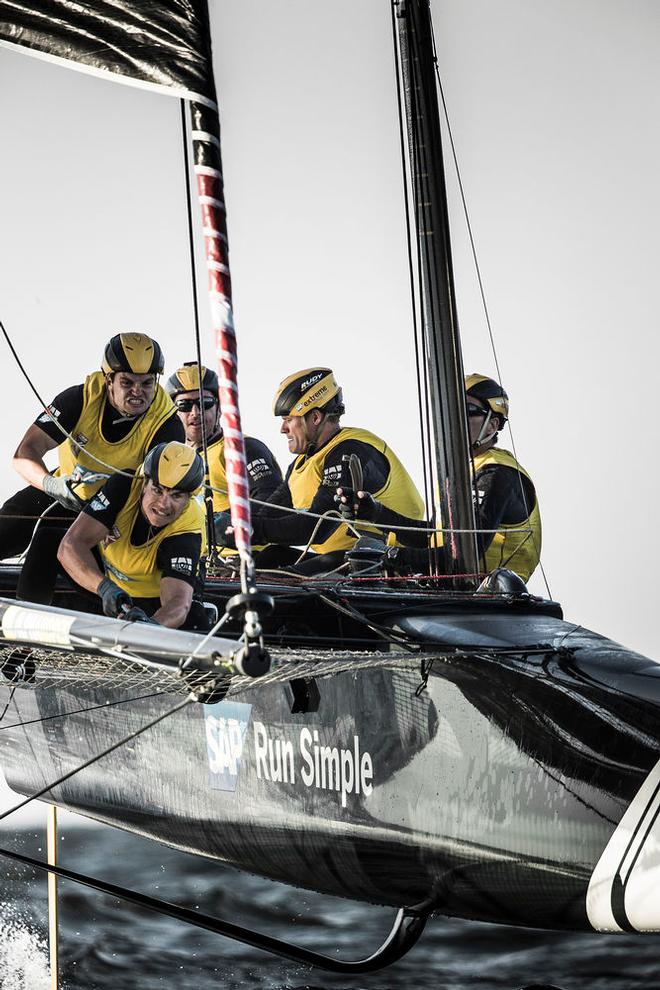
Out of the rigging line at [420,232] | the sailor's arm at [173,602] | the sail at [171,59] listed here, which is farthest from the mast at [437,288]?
the sail at [171,59]

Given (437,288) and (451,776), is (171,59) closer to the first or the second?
(451,776)

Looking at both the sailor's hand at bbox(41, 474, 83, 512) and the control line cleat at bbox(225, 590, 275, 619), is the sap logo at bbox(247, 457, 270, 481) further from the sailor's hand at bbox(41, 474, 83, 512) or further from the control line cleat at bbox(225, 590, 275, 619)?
the control line cleat at bbox(225, 590, 275, 619)

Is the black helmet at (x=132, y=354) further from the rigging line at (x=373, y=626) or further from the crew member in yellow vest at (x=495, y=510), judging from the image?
the rigging line at (x=373, y=626)

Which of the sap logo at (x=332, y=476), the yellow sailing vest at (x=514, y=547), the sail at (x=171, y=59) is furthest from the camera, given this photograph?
the sap logo at (x=332, y=476)

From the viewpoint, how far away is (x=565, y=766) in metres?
2.53

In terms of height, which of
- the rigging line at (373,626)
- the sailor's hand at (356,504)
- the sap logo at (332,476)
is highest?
the sap logo at (332,476)

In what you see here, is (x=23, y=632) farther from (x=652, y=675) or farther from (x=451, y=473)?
(x=451, y=473)

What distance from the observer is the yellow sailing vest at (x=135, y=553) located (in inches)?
131

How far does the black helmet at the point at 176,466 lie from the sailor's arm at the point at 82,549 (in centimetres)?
28

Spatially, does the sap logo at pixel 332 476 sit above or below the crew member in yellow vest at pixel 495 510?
above

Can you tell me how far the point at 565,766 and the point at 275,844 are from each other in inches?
33.5

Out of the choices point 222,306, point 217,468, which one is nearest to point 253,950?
point 217,468

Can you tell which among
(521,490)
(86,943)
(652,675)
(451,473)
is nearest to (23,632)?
(652,675)

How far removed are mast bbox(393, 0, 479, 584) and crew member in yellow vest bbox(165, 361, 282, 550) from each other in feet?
4.62
